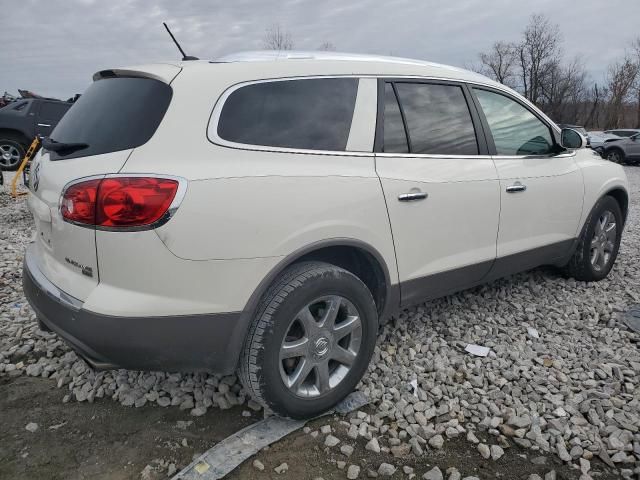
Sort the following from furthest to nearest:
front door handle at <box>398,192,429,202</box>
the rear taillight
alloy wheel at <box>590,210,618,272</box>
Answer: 1. alloy wheel at <box>590,210,618,272</box>
2. front door handle at <box>398,192,429,202</box>
3. the rear taillight

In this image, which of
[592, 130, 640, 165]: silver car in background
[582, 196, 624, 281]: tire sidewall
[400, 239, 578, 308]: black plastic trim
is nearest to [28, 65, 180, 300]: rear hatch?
[400, 239, 578, 308]: black plastic trim

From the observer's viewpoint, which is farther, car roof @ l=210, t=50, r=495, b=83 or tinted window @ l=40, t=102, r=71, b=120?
tinted window @ l=40, t=102, r=71, b=120

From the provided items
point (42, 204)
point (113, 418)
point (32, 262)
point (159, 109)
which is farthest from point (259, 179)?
point (113, 418)

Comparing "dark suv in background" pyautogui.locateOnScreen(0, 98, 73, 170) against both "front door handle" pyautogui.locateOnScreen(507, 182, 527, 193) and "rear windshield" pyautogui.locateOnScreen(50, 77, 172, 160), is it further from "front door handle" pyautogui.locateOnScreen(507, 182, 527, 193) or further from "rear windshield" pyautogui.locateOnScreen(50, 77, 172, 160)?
"front door handle" pyautogui.locateOnScreen(507, 182, 527, 193)

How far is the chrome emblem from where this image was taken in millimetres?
2465

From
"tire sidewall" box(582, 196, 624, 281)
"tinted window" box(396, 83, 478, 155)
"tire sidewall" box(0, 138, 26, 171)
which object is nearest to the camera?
"tinted window" box(396, 83, 478, 155)

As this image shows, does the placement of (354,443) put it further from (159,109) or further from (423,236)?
(159,109)

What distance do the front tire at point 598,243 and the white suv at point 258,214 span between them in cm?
156

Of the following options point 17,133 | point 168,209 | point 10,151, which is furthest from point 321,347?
point 17,133

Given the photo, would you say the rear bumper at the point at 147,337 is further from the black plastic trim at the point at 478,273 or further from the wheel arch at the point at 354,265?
the black plastic trim at the point at 478,273

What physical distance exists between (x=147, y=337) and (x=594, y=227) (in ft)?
12.5

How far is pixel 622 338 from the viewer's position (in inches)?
138

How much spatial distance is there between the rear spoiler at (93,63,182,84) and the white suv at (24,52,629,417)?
0.01 meters

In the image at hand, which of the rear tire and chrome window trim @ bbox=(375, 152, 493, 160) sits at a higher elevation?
chrome window trim @ bbox=(375, 152, 493, 160)
